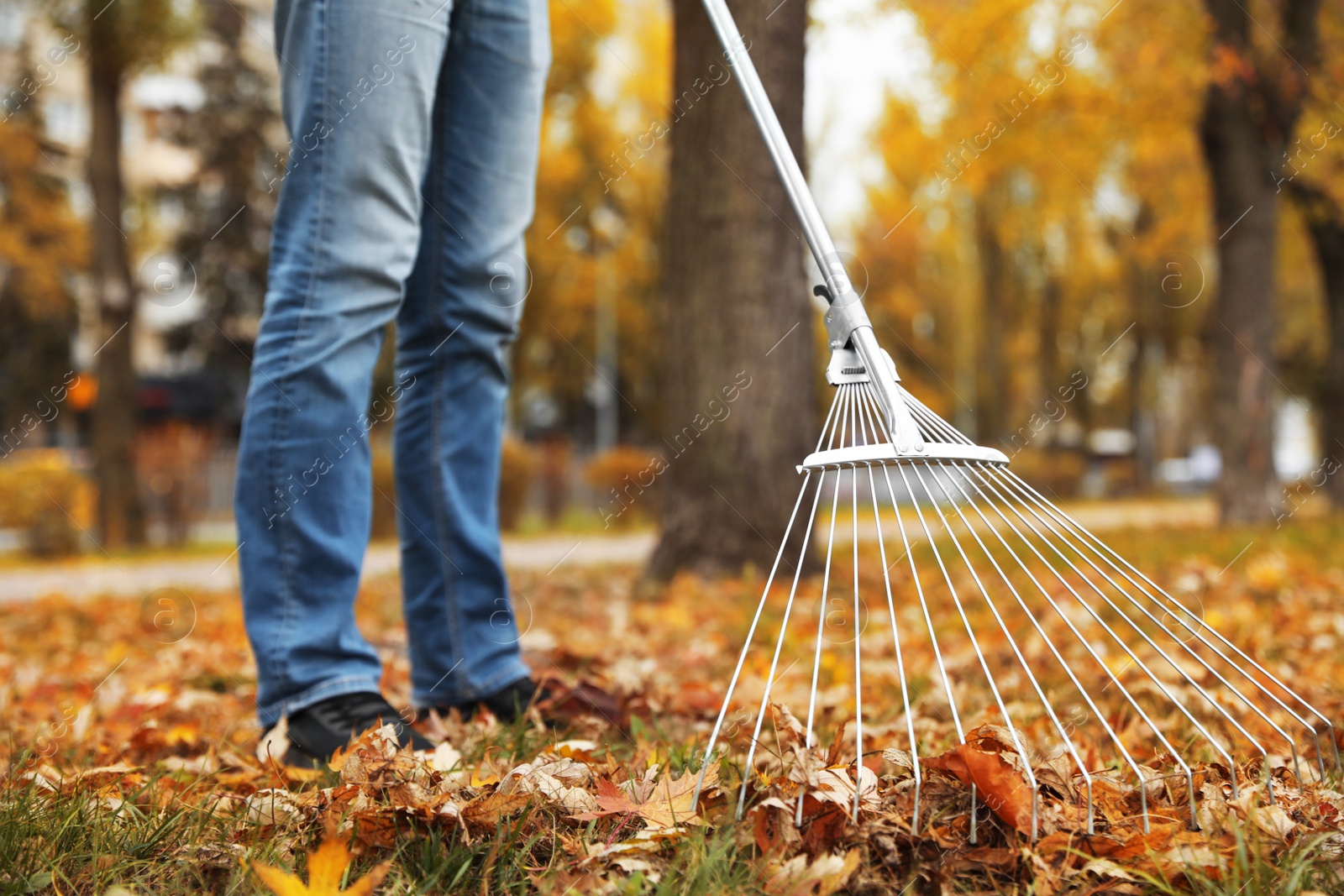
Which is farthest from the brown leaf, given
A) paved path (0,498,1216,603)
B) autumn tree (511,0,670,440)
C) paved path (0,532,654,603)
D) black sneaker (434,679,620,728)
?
autumn tree (511,0,670,440)

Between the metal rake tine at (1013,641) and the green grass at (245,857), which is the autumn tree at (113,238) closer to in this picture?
the green grass at (245,857)

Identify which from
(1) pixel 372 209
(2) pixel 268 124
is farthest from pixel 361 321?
(2) pixel 268 124

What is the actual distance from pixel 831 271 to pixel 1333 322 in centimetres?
1214

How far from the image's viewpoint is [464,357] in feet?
6.21

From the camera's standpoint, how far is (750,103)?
1589 mm

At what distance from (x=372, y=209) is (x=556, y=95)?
1688 cm

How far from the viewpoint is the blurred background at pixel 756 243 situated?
25.8ft

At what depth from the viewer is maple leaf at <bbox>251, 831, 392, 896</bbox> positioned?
94 cm

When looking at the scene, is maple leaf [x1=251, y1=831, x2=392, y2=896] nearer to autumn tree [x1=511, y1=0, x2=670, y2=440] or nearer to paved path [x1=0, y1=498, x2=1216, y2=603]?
paved path [x1=0, y1=498, x2=1216, y2=603]

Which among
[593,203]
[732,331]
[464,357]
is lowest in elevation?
[464,357]

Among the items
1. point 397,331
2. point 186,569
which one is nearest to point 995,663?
point 397,331

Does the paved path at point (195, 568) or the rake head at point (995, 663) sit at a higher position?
the rake head at point (995, 663)

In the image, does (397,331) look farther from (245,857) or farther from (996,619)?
(996,619)

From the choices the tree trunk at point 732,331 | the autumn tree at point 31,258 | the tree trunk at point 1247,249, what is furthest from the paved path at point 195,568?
the autumn tree at point 31,258
